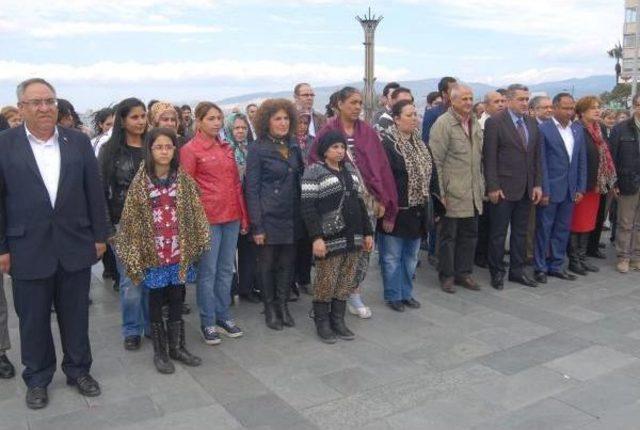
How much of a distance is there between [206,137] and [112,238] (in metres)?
1.07

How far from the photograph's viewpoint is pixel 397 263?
5.66m

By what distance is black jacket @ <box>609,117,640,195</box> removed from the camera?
693cm

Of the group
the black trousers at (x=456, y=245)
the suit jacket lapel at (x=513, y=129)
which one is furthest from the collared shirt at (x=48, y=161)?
the suit jacket lapel at (x=513, y=129)

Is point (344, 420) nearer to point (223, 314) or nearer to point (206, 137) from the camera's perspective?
point (223, 314)

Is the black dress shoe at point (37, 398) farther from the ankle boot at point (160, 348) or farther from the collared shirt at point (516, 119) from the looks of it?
the collared shirt at point (516, 119)

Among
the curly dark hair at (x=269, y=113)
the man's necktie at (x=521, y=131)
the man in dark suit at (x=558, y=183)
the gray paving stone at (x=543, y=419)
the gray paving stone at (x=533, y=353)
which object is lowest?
the gray paving stone at (x=533, y=353)

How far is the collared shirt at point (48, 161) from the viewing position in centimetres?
371

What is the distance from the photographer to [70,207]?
12.4 ft

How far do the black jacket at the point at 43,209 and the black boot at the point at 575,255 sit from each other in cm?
542

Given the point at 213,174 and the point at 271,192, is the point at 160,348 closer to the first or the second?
the point at 213,174

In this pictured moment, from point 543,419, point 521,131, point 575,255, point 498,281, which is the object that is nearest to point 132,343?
point 543,419

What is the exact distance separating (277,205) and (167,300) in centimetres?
119

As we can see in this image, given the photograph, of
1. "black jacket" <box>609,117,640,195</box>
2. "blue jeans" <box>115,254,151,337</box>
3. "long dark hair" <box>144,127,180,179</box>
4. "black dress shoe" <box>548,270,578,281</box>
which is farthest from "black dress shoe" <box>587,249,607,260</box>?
"long dark hair" <box>144,127,180,179</box>

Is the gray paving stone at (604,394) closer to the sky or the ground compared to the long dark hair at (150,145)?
closer to the ground
